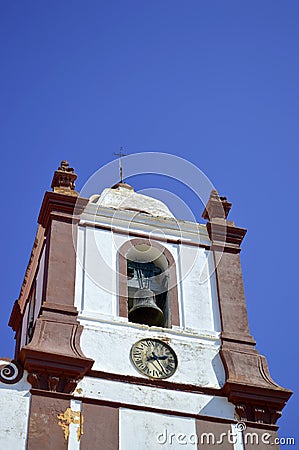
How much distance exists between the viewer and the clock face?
20406 millimetres

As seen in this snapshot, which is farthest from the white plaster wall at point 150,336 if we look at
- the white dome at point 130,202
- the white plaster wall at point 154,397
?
the white dome at point 130,202

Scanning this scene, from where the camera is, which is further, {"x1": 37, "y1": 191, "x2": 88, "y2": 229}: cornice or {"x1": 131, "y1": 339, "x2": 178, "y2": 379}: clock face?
{"x1": 37, "y1": 191, "x2": 88, "y2": 229}: cornice

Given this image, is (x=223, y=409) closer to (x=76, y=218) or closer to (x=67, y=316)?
(x=67, y=316)

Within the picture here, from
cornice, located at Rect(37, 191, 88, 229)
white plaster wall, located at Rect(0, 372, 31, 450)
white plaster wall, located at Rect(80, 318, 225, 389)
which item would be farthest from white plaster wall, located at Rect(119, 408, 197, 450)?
cornice, located at Rect(37, 191, 88, 229)

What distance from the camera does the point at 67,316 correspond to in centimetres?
2066

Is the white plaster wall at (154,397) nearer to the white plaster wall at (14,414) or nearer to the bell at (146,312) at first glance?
the white plaster wall at (14,414)

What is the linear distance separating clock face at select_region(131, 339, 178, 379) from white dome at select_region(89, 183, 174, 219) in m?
3.87

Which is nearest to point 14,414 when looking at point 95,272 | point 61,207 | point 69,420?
point 69,420

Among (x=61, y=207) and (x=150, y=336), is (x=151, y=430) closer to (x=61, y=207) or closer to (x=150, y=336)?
(x=150, y=336)

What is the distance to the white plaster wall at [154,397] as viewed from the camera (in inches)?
773

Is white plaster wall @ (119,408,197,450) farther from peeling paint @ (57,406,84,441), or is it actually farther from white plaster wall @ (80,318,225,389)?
white plaster wall @ (80,318,225,389)

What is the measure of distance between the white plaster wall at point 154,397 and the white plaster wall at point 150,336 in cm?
30

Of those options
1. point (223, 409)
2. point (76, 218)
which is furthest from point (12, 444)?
point (76, 218)

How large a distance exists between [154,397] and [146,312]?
100.0 inches
